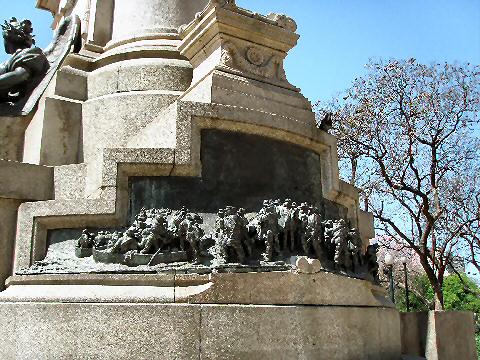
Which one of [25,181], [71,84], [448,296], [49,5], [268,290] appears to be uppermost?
[49,5]

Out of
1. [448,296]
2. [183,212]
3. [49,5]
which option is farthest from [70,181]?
[448,296]

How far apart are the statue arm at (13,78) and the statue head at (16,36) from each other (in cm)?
110

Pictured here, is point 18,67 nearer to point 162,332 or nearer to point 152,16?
point 152,16

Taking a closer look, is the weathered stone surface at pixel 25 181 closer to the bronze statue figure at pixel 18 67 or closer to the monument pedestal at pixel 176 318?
the monument pedestal at pixel 176 318

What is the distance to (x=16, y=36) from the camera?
10641 mm

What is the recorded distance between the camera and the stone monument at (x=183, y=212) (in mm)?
5871

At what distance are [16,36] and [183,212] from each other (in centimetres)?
596

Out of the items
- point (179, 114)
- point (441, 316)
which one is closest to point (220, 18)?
point (179, 114)

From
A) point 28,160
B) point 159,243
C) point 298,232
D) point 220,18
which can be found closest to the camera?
point 159,243

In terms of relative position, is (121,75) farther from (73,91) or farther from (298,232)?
(298,232)

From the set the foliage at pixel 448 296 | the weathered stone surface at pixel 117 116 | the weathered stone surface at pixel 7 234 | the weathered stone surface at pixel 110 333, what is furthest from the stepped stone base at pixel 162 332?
the foliage at pixel 448 296

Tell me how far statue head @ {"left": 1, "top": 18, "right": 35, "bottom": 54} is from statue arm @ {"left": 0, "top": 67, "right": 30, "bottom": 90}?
1098 millimetres

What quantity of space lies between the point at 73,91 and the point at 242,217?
14.4ft

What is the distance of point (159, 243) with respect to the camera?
649cm
